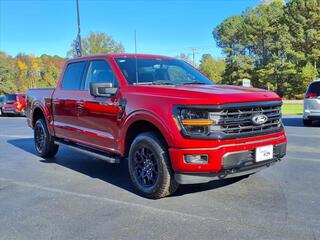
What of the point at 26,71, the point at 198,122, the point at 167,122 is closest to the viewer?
the point at 198,122

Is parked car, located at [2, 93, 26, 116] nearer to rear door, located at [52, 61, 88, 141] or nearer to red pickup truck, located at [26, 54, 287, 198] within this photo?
rear door, located at [52, 61, 88, 141]

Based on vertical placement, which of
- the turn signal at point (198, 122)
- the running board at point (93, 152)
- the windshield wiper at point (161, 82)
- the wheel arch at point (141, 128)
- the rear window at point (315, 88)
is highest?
the windshield wiper at point (161, 82)

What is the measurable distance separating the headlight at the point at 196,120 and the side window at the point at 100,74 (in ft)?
4.88

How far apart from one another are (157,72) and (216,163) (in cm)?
213

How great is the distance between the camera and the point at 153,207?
477 cm

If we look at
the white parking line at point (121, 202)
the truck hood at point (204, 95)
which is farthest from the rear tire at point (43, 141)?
the truck hood at point (204, 95)

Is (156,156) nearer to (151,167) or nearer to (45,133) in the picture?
(151,167)

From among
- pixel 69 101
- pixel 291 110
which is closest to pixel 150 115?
pixel 69 101

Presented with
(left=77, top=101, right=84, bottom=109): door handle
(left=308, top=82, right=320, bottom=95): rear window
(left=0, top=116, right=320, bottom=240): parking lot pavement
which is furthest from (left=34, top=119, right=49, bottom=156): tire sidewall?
(left=308, top=82, right=320, bottom=95): rear window

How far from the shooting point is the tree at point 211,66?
75.7 meters

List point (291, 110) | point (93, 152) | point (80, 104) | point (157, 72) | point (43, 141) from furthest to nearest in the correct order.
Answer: point (291, 110)
point (43, 141)
point (80, 104)
point (93, 152)
point (157, 72)

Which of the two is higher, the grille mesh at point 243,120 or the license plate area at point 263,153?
the grille mesh at point 243,120

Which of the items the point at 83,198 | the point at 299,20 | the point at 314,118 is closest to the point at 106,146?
the point at 83,198

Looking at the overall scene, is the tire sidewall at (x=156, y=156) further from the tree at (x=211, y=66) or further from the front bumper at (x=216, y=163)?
the tree at (x=211, y=66)
